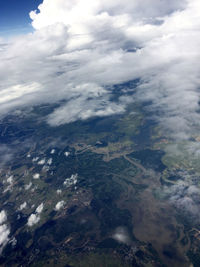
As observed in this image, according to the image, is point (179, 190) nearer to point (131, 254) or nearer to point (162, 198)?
point (162, 198)

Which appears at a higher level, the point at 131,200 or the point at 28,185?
the point at 28,185

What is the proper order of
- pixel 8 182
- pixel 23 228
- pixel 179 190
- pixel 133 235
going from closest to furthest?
pixel 133 235
pixel 23 228
pixel 179 190
pixel 8 182

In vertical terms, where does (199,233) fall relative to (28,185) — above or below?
below

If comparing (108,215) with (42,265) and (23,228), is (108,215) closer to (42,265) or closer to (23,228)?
(42,265)

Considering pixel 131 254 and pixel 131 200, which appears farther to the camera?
pixel 131 200

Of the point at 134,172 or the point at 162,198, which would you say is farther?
the point at 134,172

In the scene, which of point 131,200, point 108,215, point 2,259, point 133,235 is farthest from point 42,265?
point 131,200

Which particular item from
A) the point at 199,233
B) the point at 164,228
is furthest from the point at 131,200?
the point at 199,233

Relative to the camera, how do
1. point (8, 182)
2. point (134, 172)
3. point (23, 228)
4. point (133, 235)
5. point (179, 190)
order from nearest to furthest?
1. point (133, 235)
2. point (23, 228)
3. point (179, 190)
4. point (134, 172)
5. point (8, 182)

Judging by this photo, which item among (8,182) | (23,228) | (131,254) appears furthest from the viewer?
(8,182)
